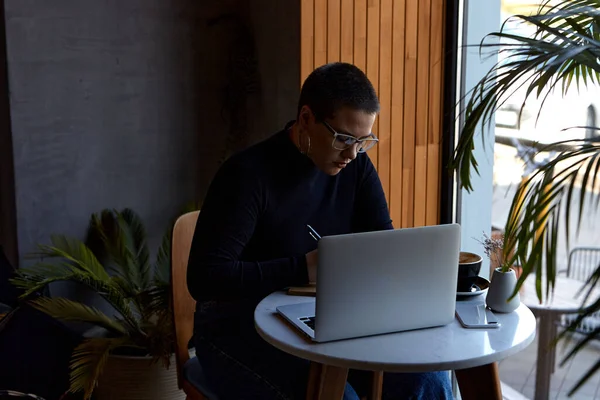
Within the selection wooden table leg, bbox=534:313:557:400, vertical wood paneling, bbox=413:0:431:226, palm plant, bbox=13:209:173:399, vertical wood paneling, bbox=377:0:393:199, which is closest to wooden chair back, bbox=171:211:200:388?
palm plant, bbox=13:209:173:399

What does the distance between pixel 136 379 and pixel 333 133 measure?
1626 millimetres

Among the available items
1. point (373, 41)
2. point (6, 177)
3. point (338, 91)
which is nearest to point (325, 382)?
point (338, 91)

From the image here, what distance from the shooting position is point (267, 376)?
1828 millimetres

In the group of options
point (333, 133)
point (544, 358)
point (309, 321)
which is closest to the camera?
point (309, 321)

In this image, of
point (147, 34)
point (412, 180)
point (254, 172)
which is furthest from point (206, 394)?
point (147, 34)

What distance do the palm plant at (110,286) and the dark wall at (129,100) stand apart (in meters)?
0.13

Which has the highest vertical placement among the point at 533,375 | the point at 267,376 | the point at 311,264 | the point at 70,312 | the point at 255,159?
the point at 255,159

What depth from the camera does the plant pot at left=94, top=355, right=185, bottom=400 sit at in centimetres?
301

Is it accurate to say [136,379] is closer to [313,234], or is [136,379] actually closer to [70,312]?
[70,312]

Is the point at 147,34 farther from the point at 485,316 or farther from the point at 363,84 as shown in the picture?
the point at 485,316

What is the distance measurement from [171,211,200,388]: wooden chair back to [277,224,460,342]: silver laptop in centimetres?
62

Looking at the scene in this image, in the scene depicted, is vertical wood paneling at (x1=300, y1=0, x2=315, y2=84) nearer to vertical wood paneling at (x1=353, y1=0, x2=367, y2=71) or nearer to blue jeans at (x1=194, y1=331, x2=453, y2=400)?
vertical wood paneling at (x1=353, y1=0, x2=367, y2=71)

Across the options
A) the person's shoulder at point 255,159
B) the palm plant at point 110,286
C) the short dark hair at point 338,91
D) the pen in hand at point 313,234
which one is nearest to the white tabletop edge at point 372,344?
the pen in hand at point 313,234

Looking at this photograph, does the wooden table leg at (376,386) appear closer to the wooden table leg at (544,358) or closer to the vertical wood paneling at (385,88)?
the vertical wood paneling at (385,88)
